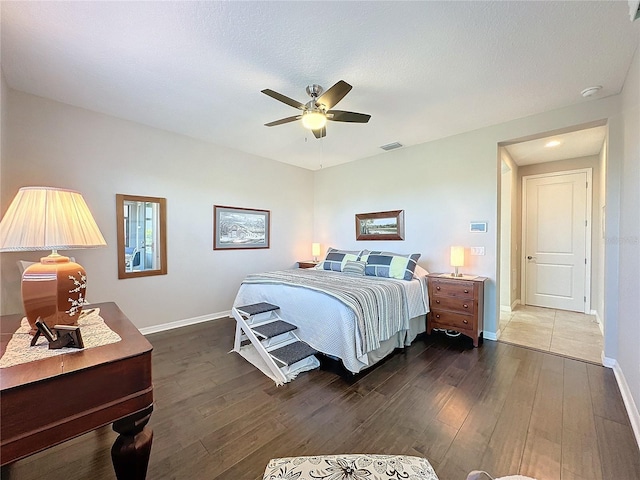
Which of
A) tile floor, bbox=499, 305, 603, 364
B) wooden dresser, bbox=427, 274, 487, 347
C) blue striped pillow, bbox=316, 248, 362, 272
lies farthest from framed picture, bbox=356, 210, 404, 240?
tile floor, bbox=499, 305, 603, 364

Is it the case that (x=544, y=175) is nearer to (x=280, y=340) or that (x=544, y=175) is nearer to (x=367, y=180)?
(x=367, y=180)

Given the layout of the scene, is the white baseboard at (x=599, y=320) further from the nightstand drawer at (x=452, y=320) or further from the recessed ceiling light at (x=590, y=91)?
the recessed ceiling light at (x=590, y=91)

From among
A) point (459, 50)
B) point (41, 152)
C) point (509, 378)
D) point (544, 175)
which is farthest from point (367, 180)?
point (41, 152)

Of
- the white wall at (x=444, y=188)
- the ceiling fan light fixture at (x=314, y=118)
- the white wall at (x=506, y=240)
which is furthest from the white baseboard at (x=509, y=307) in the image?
the ceiling fan light fixture at (x=314, y=118)

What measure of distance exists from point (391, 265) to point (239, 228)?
8.39 feet

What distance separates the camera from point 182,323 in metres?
3.91

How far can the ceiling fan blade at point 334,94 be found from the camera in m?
2.16

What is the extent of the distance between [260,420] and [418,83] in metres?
3.10

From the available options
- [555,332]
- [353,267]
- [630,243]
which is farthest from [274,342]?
[555,332]

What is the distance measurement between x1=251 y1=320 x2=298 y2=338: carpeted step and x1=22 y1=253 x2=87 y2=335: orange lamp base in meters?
1.68

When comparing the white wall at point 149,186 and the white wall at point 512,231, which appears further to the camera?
the white wall at point 512,231

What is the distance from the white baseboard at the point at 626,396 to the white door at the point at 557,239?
7.82ft

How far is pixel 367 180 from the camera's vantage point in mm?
4914

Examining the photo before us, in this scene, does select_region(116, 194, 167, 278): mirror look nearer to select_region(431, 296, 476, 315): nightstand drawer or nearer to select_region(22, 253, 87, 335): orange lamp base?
select_region(22, 253, 87, 335): orange lamp base
